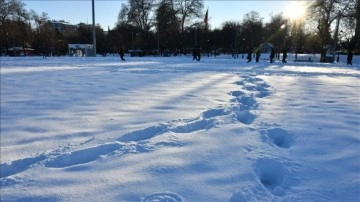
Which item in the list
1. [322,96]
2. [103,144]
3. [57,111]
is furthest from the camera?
[322,96]

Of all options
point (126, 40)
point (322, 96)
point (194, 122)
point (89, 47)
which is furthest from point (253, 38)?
point (194, 122)

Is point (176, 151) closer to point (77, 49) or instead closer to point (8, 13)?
point (77, 49)

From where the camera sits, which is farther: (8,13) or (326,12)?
(8,13)

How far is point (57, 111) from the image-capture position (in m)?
5.73

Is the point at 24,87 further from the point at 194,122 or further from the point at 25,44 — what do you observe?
the point at 25,44

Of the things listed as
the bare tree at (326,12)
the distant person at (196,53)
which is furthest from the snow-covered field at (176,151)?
the bare tree at (326,12)

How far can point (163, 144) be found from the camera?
4.08 meters

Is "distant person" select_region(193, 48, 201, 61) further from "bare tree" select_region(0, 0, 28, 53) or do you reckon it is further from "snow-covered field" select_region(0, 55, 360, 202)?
"bare tree" select_region(0, 0, 28, 53)

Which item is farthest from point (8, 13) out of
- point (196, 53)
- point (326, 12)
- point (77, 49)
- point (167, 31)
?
point (326, 12)

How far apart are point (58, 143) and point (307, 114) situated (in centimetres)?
431

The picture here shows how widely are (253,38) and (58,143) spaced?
6323cm

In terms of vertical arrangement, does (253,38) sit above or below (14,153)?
above

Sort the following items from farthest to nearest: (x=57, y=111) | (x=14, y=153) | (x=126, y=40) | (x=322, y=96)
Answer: (x=126, y=40) → (x=322, y=96) → (x=57, y=111) → (x=14, y=153)

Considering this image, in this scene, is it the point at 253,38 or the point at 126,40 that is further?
the point at 126,40
